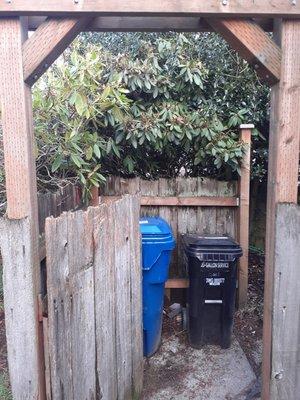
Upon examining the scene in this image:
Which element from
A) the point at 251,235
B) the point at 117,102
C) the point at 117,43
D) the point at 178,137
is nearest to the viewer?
the point at 117,102

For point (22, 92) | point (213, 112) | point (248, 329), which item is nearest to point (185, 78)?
point (213, 112)

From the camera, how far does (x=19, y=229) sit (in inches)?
74.9

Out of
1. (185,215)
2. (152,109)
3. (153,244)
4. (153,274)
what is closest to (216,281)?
(153,274)

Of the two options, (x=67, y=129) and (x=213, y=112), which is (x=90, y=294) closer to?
(x=67, y=129)

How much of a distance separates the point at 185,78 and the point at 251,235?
2786 mm

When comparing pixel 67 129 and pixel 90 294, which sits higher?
pixel 67 129

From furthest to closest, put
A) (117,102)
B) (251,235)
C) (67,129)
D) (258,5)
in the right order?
1. (251,235)
2. (117,102)
3. (67,129)
4. (258,5)

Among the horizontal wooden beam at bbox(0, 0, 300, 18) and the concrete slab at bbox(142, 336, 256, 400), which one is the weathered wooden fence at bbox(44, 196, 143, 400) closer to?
the concrete slab at bbox(142, 336, 256, 400)

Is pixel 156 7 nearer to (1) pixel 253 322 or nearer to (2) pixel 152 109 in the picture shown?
(2) pixel 152 109

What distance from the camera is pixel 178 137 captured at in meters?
3.97

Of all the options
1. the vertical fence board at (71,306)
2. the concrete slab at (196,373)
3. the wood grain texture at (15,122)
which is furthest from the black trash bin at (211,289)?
the wood grain texture at (15,122)

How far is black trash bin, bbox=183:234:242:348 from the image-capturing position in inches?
138

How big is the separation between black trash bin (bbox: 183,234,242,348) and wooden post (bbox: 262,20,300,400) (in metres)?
1.39

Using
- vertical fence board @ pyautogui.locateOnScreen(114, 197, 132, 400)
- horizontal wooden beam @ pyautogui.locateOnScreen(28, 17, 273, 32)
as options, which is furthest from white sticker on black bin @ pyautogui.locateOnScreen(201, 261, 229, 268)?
horizontal wooden beam @ pyautogui.locateOnScreen(28, 17, 273, 32)
